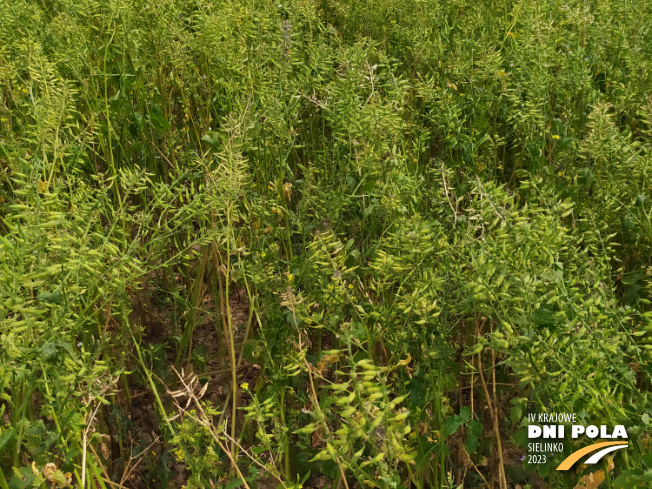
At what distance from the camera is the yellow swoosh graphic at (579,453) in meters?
1.36

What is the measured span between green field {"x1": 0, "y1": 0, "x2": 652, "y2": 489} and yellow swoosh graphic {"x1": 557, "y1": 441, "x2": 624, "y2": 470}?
0.06 feet

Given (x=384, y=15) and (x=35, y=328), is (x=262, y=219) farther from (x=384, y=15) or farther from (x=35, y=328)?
(x=384, y=15)

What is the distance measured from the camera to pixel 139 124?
2494 mm

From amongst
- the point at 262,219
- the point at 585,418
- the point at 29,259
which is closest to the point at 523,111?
the point at 262,219

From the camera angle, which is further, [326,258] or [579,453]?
[326,258]

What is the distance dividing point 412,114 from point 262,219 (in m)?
0.82

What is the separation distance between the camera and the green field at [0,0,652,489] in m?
1.31

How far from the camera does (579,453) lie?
143 cm

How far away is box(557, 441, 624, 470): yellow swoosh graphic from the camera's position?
53.4 inches

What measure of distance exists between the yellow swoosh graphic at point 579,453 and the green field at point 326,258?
0.06 feet

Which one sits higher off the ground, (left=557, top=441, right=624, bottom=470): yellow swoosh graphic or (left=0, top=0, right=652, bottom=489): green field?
(left=0, top=0, right=652, bottom=489): green field

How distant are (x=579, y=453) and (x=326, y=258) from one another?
751mm

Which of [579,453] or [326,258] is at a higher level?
[326,258]

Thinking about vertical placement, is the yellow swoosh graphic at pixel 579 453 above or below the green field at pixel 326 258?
below
